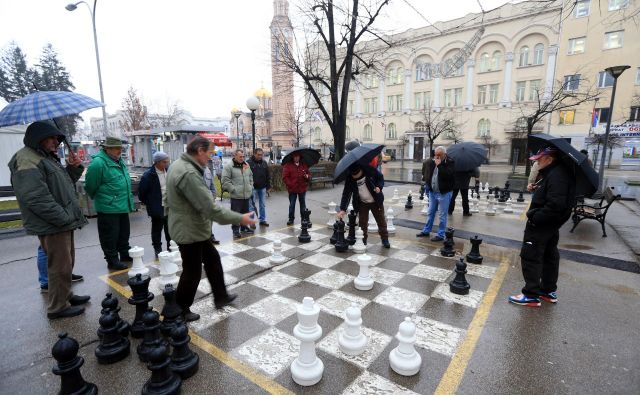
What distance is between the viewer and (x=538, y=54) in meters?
33.1

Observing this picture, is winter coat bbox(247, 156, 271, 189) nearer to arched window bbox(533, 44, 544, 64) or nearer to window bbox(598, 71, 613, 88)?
window bbox(598, 71, 613, 88)

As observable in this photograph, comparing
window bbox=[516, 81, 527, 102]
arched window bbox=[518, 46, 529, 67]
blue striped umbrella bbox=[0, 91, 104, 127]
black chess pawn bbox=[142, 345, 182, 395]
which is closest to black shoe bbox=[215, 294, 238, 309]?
black chess pawn bbox=[142, 345, 182, 395]

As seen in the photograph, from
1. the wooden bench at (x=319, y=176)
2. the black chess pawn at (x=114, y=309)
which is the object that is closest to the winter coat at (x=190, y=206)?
the black chess pawn at (x=114, y=309)

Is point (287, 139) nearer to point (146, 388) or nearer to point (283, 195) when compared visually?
point (283, 195)

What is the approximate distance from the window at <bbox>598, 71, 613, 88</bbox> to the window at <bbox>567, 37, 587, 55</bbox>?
9.55 ft

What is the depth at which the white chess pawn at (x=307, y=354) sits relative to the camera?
2402 millimetres

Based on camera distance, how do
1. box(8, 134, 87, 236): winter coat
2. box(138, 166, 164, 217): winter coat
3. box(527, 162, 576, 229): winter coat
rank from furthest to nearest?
1. box(138, 166, 164, 217): winter coat
2. box(527, 162, 576, 229): winter coat
3. box(8, 134, 87, 236): winter coat

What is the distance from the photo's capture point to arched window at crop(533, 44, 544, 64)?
32.8 meters

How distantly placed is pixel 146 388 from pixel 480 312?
3.19 meters

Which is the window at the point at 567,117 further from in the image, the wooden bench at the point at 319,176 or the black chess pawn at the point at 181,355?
the black chess pawn at the point at 181,355

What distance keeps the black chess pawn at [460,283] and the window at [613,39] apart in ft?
123

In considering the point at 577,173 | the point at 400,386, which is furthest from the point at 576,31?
the point at 400,386

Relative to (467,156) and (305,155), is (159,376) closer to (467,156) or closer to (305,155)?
(305,155)

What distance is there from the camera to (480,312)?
349 centimetres
